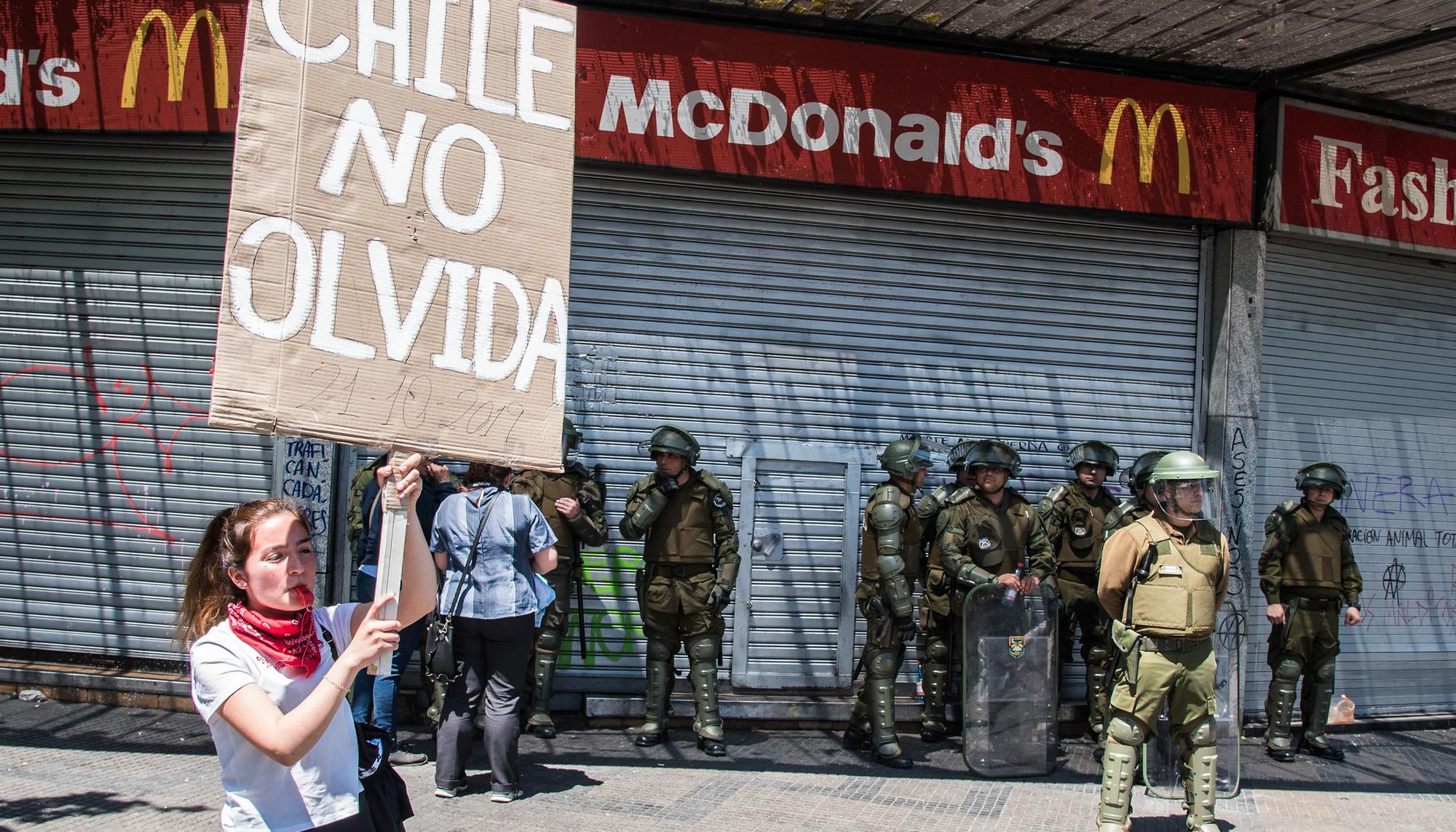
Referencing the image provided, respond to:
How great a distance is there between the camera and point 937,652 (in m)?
7.66

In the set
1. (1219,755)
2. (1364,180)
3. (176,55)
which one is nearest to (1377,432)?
(1364,180)

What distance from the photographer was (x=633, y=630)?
780 cm

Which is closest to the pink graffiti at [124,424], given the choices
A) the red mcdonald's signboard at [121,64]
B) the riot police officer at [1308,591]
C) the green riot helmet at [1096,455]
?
the red mcdonald's signboard at [121,64]

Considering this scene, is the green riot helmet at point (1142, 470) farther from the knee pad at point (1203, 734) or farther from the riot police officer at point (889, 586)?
the knee pad at point (1203, 734)

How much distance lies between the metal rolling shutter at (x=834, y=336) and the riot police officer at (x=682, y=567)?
0.67 metres

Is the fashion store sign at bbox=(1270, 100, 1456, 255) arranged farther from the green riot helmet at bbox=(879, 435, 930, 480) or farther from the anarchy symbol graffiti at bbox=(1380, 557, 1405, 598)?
the green riot helmet at bbox=(879, 435, 930, 480)

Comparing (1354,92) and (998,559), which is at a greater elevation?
(1354,92)

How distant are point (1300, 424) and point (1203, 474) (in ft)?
12.8

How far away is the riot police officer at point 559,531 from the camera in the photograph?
721 cm

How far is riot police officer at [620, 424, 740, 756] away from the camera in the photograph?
7.06 meters

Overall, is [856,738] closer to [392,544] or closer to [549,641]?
[549,641]

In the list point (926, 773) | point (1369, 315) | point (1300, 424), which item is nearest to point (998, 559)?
point (926, 773)

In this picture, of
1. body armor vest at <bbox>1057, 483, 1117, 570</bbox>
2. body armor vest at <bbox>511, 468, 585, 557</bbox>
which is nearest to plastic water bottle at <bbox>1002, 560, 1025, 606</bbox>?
body armor vest at <bbox>1057, 483, 1117, 570</bbox>

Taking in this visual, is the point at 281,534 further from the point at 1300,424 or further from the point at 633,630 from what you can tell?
the point at 1300,424
